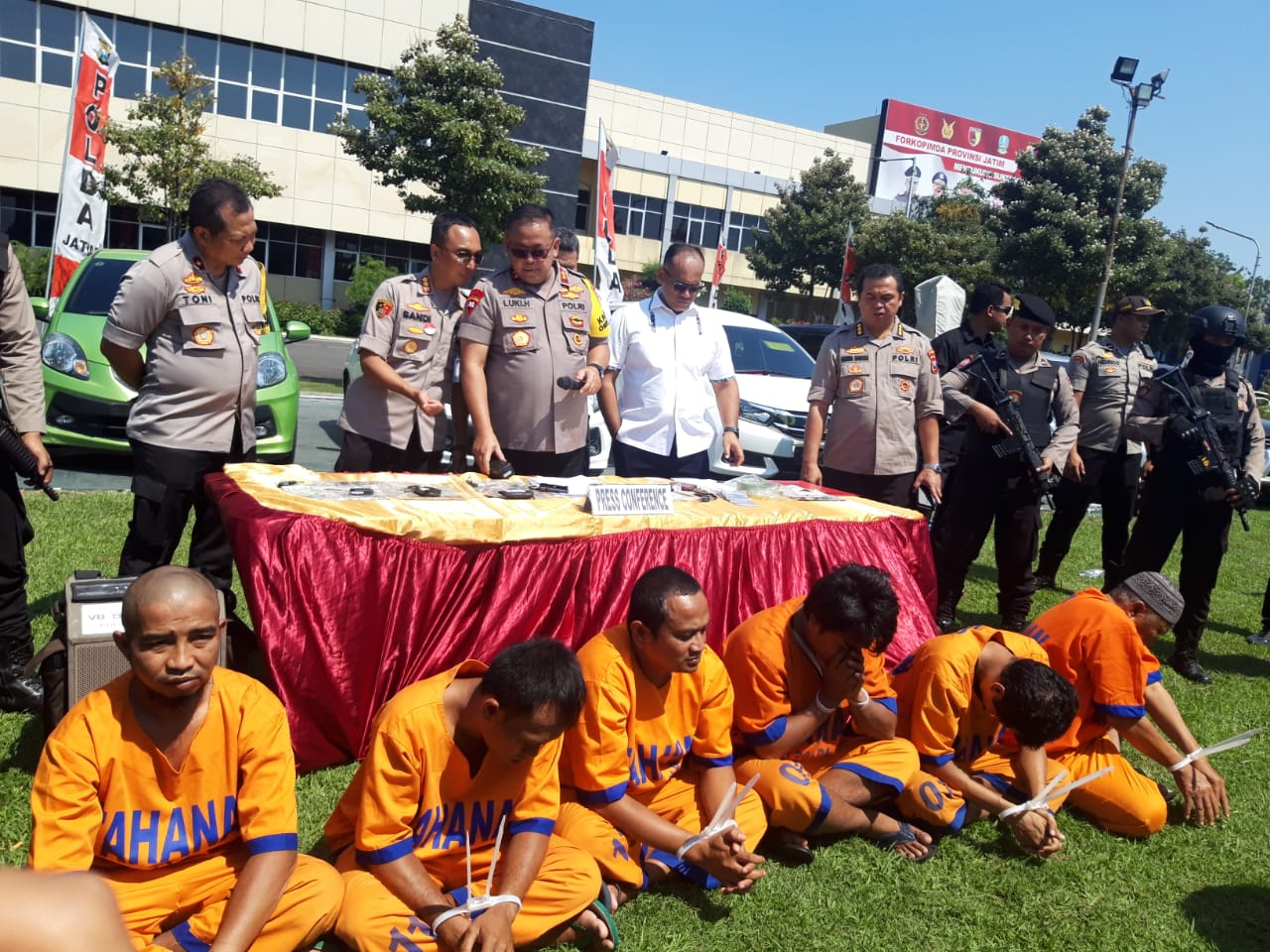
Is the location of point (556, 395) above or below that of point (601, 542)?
above

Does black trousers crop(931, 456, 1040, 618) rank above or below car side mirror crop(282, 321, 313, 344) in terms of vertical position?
below

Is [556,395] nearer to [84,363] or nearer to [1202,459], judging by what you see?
[1202,459]

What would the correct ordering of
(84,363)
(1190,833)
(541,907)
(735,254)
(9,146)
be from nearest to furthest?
(541,907) → (1190,833) → (84,363) → (9,146) → (735,254)

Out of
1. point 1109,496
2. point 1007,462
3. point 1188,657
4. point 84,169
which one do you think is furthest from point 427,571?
point 84,169

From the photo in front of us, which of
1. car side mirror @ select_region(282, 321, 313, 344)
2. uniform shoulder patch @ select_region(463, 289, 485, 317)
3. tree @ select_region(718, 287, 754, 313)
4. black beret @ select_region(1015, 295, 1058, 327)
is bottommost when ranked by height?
car side mirror @ select_region(282, 321, 313, 344)

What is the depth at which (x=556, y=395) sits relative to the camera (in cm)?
448

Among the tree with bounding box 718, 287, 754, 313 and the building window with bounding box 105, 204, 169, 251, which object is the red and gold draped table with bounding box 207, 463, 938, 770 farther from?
the tree with bounding box 718, 287, 754, 313

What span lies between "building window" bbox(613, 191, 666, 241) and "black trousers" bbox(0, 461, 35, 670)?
37.2 m

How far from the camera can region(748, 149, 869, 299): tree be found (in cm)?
3269

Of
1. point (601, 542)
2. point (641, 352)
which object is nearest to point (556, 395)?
point (641, 352)

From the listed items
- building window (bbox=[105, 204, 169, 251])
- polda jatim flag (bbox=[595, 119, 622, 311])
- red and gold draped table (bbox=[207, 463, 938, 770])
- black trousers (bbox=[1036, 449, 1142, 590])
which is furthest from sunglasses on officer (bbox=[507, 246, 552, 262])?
building window (bbox=[105, 204, 169, 251])

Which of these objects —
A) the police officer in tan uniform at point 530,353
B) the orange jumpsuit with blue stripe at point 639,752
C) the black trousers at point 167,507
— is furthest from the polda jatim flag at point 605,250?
the orange jumpsuit with blue stripe at point 639,752

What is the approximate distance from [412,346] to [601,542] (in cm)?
138

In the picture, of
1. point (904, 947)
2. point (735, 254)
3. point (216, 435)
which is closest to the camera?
point (904, 947)
